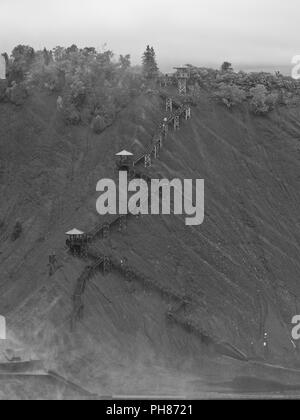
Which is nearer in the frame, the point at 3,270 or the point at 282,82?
the point at 3,270

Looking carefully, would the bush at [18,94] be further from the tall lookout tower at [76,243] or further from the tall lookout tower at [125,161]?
the tall lookout tower at [76,243]

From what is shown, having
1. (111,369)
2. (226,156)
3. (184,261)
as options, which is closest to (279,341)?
(184,261)

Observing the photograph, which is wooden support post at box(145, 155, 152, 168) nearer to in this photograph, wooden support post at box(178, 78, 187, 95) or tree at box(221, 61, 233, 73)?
wooden support post at box(178, 78, 187, 95)

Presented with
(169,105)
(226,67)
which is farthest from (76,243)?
(226,67)

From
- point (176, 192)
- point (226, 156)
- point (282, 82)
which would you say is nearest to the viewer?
point (176, 192)

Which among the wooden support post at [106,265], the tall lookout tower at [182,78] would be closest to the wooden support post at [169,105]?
the tall lookout tower at [182,78]

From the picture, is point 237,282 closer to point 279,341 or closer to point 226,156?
point 279,341
